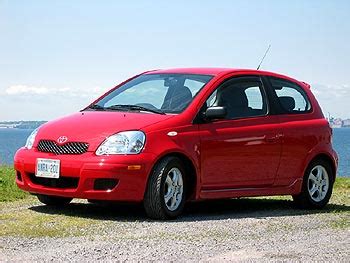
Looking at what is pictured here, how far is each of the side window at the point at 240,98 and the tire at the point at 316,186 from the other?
1.09m

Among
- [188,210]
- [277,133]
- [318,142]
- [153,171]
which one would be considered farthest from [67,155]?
[318,142]

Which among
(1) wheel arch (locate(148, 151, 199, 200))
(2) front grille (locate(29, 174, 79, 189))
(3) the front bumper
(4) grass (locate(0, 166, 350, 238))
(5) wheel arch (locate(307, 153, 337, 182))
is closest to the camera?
(4) grass (locate(0, 166, 350, 238))

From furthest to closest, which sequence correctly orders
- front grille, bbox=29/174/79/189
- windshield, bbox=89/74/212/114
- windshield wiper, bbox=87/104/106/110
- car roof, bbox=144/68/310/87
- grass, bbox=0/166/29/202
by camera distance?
grass, bbox=0/166/29/202
car roof, bbox=144/68/310/87
windshield wiper, bbox=87/104/106/110
windshield, bbox=89/74/212/114
front grille, bbox=29/174/79/189

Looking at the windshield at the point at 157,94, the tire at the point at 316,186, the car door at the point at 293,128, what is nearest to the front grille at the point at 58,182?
the windshield at the point at 157,94

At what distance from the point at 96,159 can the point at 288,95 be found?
10.9 ft

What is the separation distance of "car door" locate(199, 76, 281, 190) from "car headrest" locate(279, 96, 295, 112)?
32 centimetres

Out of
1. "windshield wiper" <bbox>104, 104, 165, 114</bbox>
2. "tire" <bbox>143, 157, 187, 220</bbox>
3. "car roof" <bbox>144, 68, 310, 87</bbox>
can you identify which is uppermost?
"car roof" <bbox>144, 68, 310, 87</bbox>

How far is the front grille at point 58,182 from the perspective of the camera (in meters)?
9.00

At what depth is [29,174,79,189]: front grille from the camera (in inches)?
354

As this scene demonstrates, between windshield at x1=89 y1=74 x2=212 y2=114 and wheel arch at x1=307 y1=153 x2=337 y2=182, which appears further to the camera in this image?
wheel arch at x1=307 y1=153 x2=337 y2=182

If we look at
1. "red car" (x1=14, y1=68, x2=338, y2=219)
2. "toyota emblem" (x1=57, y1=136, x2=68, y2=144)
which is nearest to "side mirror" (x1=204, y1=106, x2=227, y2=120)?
"red car" (x1=14, y1=68, x2=338, y2=219)

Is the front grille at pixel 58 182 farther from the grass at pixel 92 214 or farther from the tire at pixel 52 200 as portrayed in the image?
the tire at pixel 52 200

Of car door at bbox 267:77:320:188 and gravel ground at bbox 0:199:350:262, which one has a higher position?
car door at bbox 267:77:320:188

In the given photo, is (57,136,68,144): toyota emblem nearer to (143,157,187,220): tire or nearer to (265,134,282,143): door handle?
(143,157,187,220): tire
